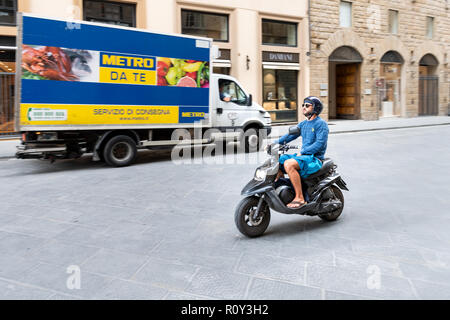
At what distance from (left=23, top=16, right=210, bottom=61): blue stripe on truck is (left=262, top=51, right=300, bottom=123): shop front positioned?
10.5 m

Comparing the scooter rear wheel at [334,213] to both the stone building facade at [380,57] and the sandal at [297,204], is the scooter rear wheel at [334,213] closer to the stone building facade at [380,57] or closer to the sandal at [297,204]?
the sandal at [297,204]

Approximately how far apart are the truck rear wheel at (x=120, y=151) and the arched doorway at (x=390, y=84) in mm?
20048

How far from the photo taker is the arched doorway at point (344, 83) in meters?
24.8

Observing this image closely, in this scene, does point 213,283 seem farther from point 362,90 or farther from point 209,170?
point 362,90

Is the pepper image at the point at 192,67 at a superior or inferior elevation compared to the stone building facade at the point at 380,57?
inferior

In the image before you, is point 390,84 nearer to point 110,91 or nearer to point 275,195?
point 110,91

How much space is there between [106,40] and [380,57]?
20.6m

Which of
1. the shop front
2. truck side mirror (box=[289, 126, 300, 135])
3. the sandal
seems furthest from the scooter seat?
the shop front

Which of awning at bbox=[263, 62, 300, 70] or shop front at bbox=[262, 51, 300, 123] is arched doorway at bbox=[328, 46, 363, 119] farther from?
shop front at bbox=[262, 51, 300, 123]

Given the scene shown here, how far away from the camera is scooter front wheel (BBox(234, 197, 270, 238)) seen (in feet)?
15.4

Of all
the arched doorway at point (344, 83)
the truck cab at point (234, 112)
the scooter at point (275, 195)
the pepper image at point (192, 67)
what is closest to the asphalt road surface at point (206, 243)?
the scooter at point (275, 195)

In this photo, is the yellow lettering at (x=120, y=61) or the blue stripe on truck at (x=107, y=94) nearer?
the blue stripe on truck at (x=107, y=94)
